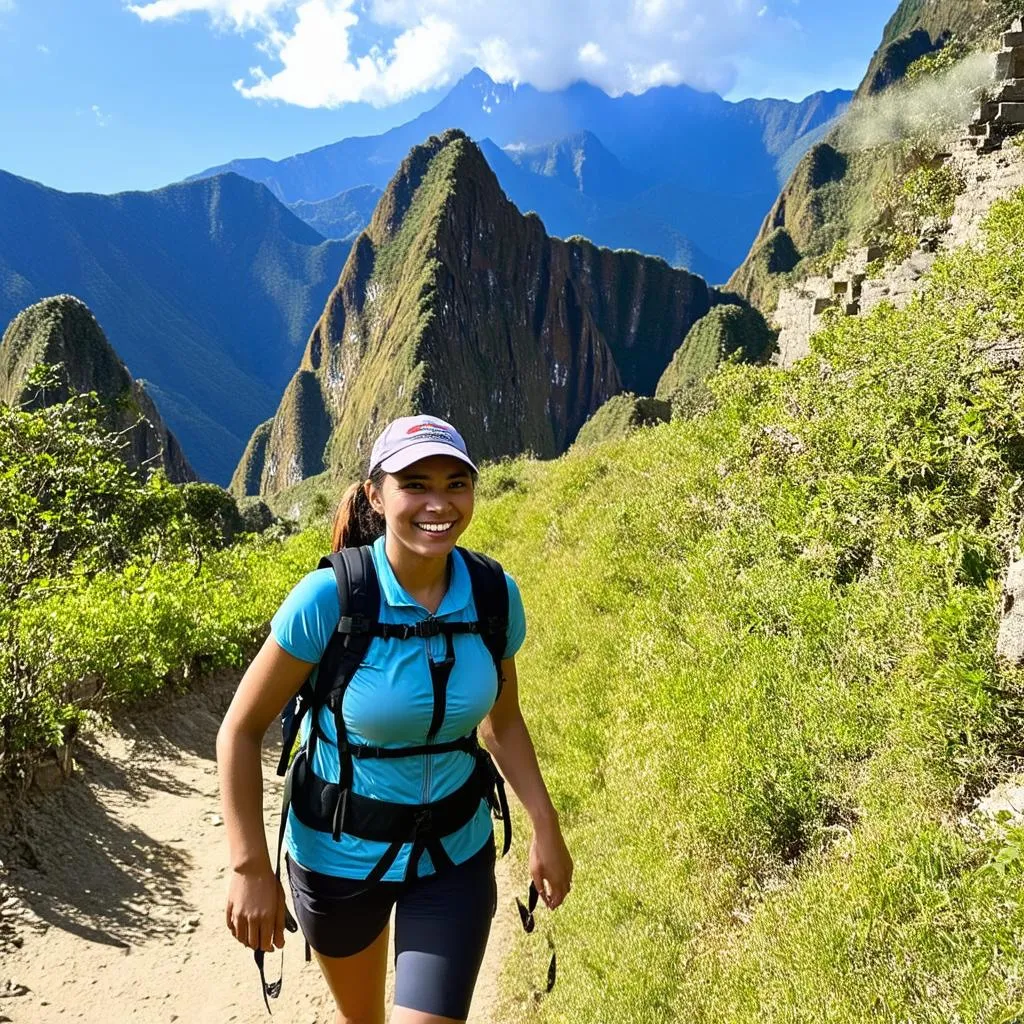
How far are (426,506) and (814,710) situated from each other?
9.22 ft

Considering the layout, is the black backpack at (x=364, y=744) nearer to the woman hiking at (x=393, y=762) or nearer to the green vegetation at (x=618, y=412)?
the woman hiking at (x=393, y=762)

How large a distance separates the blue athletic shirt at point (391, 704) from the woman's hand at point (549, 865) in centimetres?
26

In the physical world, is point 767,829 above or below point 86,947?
above

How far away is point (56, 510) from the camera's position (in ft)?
28.5

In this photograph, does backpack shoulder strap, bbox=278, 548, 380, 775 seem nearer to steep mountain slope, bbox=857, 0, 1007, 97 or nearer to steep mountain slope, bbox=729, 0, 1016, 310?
steep mountain slope, bbox=729, 0, 1016, 310

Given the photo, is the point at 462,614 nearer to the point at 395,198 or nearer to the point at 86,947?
the point at 86,947

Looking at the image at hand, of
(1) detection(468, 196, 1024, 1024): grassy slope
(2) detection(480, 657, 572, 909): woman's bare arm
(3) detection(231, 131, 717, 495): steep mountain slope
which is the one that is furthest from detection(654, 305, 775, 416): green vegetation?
(2) detection(480, 657, 572, 909): woman's bare arm

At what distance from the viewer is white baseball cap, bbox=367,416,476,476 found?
7.27 ft

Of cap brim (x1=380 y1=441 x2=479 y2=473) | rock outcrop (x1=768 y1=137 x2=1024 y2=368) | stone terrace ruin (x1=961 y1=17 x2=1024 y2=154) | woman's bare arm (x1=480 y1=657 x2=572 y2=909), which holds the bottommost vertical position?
woman's bare arm (x1=480 y1=657 x2=572 y2=909)

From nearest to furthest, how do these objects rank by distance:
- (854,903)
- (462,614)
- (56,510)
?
(462,614) → (854,903) → (56,510)

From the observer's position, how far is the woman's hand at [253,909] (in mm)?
2072

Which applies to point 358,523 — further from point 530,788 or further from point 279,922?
point 279,922

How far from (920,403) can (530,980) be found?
4.50 meters

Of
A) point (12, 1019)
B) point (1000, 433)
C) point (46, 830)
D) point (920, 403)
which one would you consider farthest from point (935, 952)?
point (46, 830)
